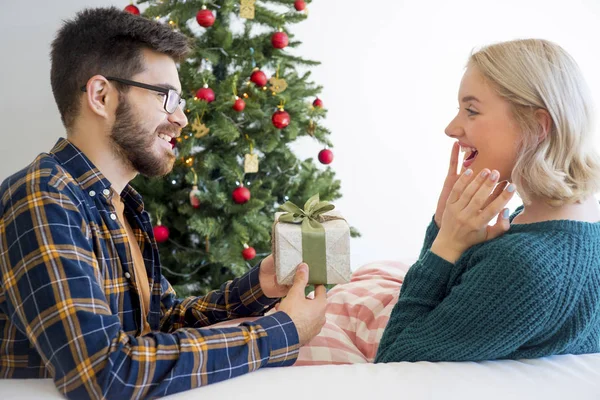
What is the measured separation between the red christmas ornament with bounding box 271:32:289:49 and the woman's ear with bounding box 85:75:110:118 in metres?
1.31

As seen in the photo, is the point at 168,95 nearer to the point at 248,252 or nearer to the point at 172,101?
the point at 172,101

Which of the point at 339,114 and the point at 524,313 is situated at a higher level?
the point at 339,114

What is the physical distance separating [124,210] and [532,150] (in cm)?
109

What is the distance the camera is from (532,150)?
1.35 meters

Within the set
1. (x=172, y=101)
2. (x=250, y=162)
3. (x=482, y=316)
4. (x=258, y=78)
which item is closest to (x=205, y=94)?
(x=258, y=78)

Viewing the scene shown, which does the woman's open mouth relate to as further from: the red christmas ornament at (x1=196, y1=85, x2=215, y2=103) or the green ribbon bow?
the red christmas ornament at (x1=196, y1=85, x2=215, y2=103)

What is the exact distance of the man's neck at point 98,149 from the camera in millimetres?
1441

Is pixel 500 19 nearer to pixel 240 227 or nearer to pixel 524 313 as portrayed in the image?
pixel 240 227

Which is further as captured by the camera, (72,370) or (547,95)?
(547,95)

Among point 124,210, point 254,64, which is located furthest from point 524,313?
point 254,64

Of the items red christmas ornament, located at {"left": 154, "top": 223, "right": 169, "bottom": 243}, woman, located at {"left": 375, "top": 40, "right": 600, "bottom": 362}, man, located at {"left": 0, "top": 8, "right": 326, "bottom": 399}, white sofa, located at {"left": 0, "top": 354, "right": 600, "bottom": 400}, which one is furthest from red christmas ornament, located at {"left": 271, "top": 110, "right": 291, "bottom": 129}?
white sofa, located at {"left": 0, "top": 354, "right": 600, "bottom": 400}

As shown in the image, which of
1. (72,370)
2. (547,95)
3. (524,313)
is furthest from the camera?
(547,95)

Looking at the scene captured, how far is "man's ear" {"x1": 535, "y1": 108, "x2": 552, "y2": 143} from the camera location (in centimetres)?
133

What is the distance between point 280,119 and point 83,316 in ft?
5.56
